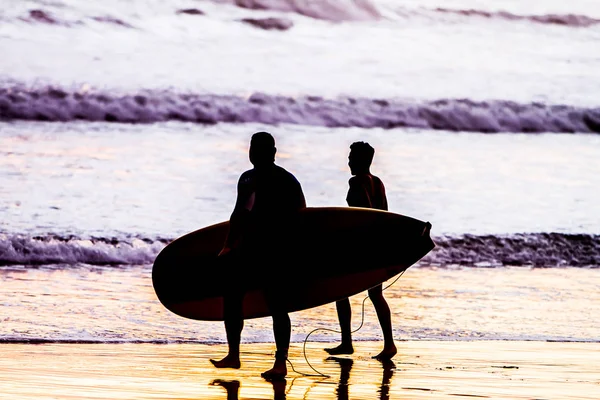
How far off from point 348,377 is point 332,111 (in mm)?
20994

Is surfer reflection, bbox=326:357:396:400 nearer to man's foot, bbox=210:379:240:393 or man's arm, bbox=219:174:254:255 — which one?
man's foot, bbox=210:379:240:393

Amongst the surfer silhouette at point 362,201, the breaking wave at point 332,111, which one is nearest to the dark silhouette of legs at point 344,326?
the surfer silhouette at point 362,201

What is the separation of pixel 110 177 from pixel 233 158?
11.6 ft

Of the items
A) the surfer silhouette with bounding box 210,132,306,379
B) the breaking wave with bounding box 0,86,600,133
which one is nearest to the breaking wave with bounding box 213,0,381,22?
the breaking wave with bounding box 0,86,600,133

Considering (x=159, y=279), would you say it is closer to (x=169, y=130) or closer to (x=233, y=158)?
(x=233, y=158)

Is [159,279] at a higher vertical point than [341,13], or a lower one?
lower

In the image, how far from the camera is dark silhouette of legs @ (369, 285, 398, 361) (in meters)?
6.01

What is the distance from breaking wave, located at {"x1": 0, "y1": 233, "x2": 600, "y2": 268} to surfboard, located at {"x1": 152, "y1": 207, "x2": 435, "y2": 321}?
5731 millimetres

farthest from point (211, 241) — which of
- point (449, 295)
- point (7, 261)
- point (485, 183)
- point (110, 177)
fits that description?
point (485, 183)

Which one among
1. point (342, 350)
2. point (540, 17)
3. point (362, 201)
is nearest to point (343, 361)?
point (342, 350)

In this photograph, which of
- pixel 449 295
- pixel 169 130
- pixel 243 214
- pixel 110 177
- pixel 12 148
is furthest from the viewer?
pixel 169 130

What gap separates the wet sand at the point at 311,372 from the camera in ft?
15.8

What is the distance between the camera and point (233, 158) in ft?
70.9

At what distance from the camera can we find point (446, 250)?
45.0ft
